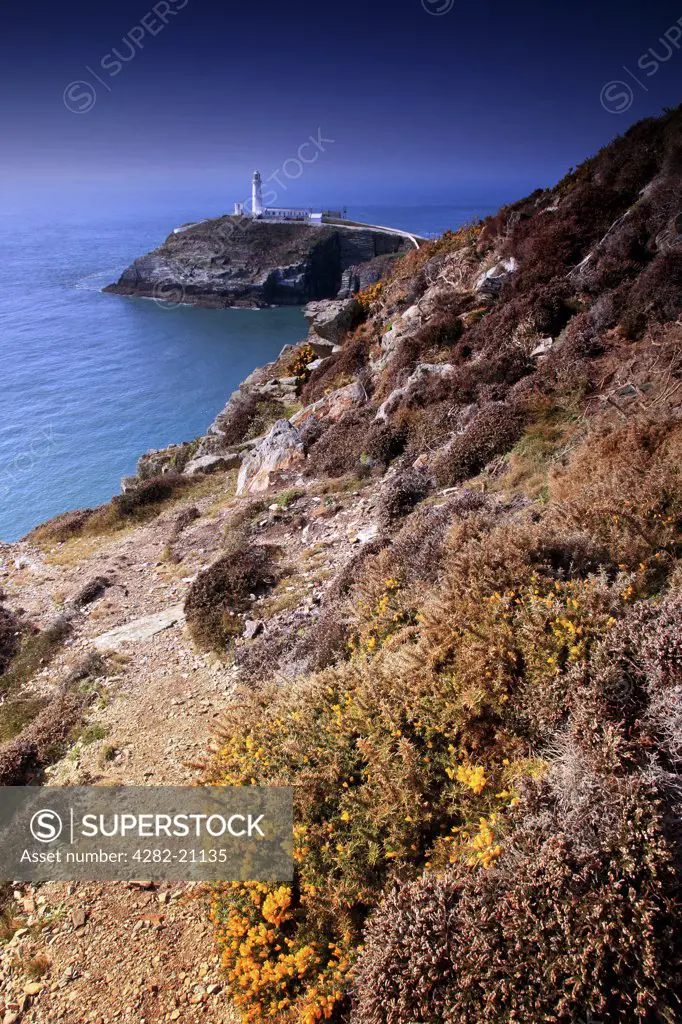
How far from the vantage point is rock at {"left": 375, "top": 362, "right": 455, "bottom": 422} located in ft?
46.5

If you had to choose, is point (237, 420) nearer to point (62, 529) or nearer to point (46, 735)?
point (62, 529)

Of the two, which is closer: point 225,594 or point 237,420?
point 225,594

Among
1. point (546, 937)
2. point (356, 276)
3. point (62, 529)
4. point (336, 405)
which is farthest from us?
point (356, 276)

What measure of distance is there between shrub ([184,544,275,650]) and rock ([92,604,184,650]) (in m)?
0.49

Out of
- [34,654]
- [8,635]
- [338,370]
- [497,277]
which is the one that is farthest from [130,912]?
[338,370]

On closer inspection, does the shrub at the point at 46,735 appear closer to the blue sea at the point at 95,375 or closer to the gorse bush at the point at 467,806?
the gorse bush at the point at 467,806

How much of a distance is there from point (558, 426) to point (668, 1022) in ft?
26.6

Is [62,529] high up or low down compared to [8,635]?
down

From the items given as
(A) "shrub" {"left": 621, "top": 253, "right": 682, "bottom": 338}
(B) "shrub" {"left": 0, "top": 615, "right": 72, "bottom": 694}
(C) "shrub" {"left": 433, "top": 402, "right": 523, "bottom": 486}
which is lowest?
(B) "shrub" {"left": 0, "top": 615, "right": 72, "bottom": 694}

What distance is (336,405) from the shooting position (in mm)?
17953

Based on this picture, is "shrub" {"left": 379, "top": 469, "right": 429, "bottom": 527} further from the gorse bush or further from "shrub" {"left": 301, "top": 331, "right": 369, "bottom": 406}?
"shrub" {"left": 301, "top": 331, "right": 369, "bottom": 406}

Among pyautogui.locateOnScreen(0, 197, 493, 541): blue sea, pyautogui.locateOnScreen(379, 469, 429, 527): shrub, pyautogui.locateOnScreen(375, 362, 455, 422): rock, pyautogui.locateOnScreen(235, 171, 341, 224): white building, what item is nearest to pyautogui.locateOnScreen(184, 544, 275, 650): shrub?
pyautogui.locateOnScreen(379, 469, 429, 527): shrub

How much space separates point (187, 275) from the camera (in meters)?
90.0

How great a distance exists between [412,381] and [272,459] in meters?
4.91
